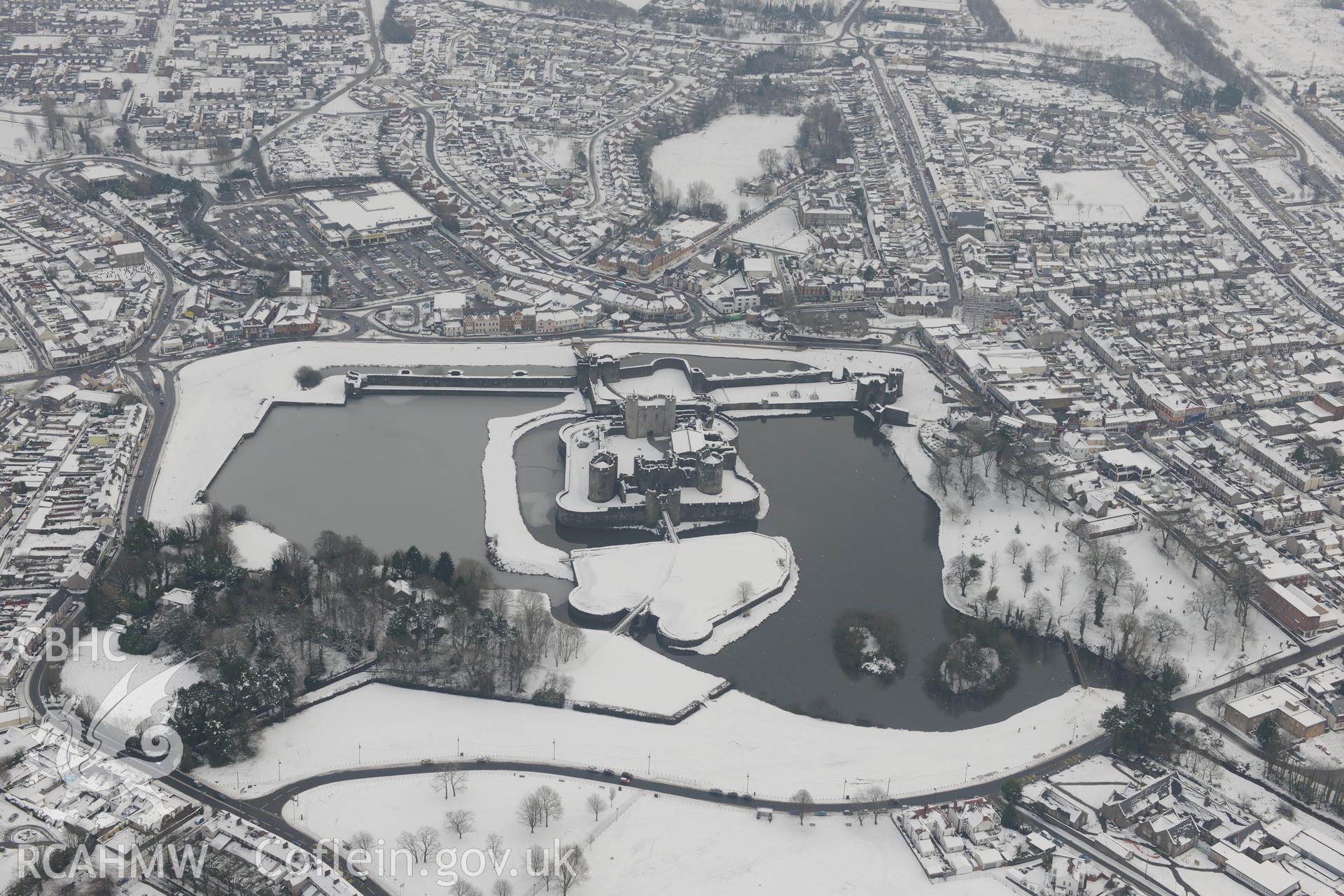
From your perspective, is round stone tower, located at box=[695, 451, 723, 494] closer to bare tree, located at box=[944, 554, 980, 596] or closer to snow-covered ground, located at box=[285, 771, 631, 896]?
bare tree, located at box=[944, 554, 980, 596]

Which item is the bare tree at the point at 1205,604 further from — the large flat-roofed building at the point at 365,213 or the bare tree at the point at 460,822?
the large flat-roofed building at the point at 365,213

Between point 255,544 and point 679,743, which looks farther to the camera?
point 255,544

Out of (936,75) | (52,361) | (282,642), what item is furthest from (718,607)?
(936,75)

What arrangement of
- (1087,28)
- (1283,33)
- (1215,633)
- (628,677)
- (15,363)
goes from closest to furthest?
(628,677) → (1215,633) → (15,363) → (1283,33) → (1087,28)

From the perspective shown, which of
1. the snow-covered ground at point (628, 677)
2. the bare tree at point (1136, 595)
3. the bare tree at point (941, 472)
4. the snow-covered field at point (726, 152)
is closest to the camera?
the snow-covered ground at point (628, 677)

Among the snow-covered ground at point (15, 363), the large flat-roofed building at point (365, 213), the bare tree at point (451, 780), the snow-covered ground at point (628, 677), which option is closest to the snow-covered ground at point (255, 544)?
the snow-covered ground at point (628, 677)

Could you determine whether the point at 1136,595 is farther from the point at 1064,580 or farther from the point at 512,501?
the point at 512,501

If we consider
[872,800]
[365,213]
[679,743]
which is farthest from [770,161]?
[872,800]
